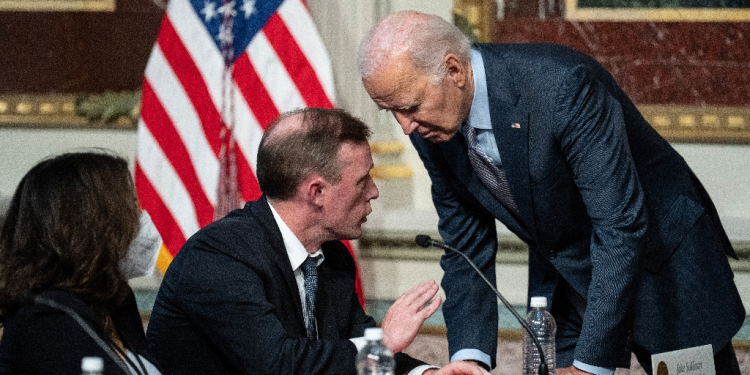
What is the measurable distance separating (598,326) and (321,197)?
0.72 m

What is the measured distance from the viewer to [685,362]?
1.80 metres

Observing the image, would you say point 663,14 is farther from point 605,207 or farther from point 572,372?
point 572,372

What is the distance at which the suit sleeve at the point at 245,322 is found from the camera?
1980 millimetres

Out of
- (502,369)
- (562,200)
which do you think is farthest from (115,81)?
(562,200)

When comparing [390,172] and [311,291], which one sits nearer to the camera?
[311,291]

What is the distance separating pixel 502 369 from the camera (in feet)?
13.0

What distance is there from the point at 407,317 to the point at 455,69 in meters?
0.55

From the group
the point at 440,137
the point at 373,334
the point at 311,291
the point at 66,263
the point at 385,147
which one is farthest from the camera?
the point at 385,147

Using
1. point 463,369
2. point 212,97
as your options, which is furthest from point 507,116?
point 212,97

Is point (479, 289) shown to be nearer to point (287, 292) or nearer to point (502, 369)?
point (287, 292)

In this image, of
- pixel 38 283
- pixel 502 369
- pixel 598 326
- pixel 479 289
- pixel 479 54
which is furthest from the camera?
pixel 502 369

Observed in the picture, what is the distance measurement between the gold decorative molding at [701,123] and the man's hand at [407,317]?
2.25 meters

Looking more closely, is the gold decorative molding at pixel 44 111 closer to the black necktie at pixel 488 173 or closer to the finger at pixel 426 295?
the black necktie at pixel 488 173

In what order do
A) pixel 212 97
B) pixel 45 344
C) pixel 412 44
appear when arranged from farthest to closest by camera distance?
pixel 212 97, pixel 412 44, pixel 45 344
